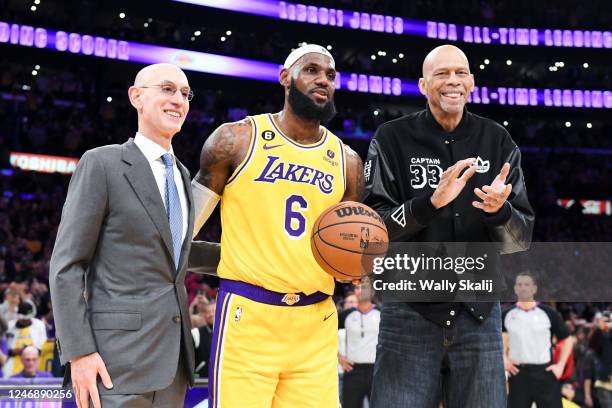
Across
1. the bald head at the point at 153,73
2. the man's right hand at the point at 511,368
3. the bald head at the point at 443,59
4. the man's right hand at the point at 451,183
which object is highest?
the bald head at the point at 443,59

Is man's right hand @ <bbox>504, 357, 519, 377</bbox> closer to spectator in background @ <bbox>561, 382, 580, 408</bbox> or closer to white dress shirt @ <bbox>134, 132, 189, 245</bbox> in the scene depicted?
spectator in background @ <bbox>561, 382, 580, 408</bbox>

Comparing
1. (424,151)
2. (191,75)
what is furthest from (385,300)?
(191,75)

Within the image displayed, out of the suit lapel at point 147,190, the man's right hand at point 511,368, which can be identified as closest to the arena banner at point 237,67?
the man's right hand at point 511,368

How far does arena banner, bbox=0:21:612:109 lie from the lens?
23531mm

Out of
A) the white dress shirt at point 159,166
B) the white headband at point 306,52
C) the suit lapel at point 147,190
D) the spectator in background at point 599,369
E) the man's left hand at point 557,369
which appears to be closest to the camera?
the suit lapel at point 147,190

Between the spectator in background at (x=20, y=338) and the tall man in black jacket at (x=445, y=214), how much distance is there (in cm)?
680

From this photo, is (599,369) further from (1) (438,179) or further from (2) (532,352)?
(1) (438,179)

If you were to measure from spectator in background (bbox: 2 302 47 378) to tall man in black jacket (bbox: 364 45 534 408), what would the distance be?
6.80 meters

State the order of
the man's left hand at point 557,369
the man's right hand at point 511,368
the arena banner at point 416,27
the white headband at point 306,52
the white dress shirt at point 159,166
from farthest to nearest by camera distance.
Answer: the arena banner at point 416,27
the man's right hand at point 511,368
the man's left hand at point 557,369
the white headband at point 306,52
the white dress shirt at point 159,166

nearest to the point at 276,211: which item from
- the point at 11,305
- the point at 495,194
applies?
the point at 495,194

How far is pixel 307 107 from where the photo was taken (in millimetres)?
3898

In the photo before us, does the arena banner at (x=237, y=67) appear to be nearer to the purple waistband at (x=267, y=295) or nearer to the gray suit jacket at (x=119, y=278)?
the purple waistband at (x=267, y=295)

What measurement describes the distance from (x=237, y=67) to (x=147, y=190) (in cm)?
2593

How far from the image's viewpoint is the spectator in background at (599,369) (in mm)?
9961
